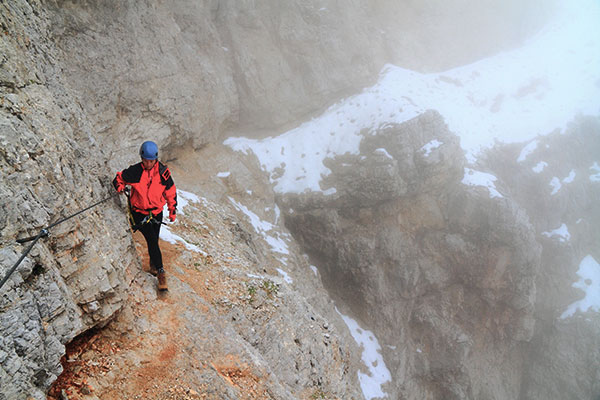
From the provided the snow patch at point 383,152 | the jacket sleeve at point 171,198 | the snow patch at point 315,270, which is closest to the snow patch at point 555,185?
the snow patch at point 383,152

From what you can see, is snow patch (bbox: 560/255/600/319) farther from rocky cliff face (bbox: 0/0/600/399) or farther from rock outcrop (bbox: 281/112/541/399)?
rock outcrop (bbox: 281/112/541/399)

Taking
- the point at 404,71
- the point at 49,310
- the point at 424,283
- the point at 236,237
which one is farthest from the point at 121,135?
the point at 404,71

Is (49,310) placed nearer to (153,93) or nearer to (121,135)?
(121,135)

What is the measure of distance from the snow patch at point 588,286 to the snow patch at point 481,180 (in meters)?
8.80

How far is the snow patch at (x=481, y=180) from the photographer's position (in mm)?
21047

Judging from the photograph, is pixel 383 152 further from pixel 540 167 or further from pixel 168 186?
pixel 168 186

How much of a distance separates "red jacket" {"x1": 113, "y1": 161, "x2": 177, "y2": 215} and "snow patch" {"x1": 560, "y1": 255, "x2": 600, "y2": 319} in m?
25.7

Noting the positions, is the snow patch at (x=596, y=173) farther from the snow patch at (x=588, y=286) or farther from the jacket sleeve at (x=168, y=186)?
the jacket sleeve at (x=168, y=186)

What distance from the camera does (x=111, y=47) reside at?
1439 centimetres

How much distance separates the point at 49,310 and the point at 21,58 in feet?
10.8

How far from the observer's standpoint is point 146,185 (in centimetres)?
623

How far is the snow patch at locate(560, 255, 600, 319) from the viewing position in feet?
74.0

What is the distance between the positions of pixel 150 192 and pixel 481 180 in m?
20.3

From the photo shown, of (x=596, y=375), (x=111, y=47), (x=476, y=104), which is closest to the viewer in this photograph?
(x=111, y=47)
